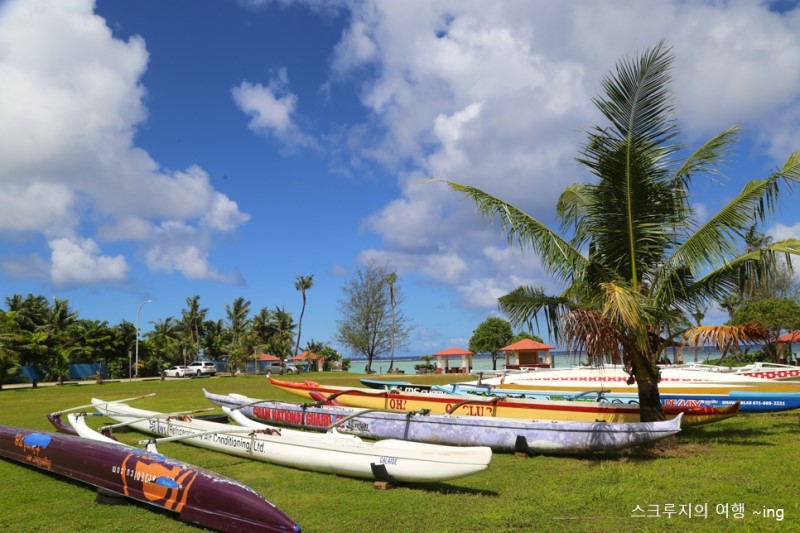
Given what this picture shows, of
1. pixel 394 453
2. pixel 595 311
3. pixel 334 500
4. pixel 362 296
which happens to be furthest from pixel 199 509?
pixel 362 296

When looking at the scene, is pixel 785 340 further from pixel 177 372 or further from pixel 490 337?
pixel 177 372

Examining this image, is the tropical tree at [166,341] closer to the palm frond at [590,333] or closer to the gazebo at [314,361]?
the gazebo at [314,361]

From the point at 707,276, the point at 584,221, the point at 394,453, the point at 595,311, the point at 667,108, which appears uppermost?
the point at 667,108

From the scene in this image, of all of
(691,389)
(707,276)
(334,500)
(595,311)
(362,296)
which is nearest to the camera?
(334,500)

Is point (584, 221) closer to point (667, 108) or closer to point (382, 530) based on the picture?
point (667, 108)

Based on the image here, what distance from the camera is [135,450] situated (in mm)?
6953

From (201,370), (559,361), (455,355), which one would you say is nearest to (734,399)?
(455,355)

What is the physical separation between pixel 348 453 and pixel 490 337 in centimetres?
3910

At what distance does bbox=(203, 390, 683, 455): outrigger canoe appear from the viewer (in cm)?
812

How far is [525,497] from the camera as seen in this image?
6.48m

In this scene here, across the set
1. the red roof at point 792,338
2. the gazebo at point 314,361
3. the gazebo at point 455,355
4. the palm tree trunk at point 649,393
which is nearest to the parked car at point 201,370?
the gazebo at point 314,361

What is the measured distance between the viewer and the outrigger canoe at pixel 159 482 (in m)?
5.41

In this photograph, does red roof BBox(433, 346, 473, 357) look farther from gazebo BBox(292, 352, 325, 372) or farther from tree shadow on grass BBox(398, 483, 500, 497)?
tree shadow on grass BBox(398, 483, 500, 497)

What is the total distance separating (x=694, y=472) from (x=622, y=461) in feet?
3.81
